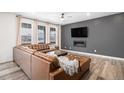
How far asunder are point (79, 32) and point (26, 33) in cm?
356

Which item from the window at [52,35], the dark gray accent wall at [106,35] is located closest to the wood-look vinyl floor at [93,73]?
the dark gray accent wall at [106,35]

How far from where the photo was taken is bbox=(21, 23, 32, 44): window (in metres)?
4.64

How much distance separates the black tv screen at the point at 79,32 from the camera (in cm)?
555

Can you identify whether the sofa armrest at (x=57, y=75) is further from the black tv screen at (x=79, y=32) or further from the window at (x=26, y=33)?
the black tv screen at (x=79, y=32)

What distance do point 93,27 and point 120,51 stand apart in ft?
6.68

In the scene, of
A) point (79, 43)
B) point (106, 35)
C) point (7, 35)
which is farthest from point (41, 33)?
point (106, 35)

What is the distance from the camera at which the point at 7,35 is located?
3.80 metres

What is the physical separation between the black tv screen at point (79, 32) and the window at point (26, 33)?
10.3 ft
